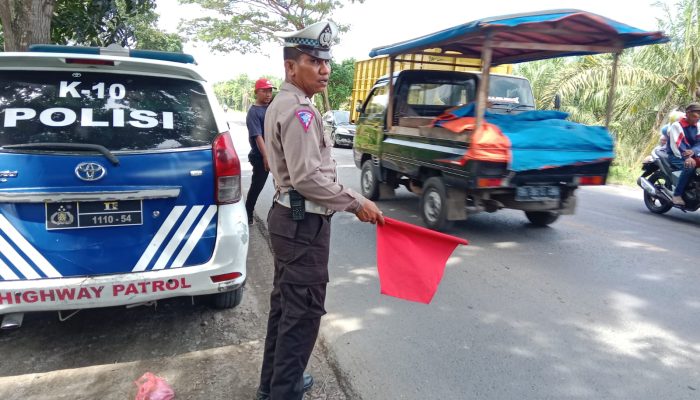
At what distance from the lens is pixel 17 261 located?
2.54 metres

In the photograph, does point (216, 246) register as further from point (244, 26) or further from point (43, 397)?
point (244, 26)

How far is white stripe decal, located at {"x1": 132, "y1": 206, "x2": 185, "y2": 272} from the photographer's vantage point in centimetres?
277

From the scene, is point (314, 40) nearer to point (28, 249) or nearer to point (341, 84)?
point (28, 249)

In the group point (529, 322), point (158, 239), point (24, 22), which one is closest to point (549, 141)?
point (529, 322)

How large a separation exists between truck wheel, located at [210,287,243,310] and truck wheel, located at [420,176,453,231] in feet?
9.71

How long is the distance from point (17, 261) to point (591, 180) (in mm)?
5394

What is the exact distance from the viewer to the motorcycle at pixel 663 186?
23.0ft

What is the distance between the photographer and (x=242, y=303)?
12.1 feet

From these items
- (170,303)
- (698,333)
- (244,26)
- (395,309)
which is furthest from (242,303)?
(244,26)

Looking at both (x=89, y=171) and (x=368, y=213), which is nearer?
(x=368, y=213)

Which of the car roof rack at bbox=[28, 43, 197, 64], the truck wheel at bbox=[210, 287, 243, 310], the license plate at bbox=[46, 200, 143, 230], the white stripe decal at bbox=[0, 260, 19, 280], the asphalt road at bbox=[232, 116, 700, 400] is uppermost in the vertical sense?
the car roof rack at bbox=[28, 43, 197, 64]

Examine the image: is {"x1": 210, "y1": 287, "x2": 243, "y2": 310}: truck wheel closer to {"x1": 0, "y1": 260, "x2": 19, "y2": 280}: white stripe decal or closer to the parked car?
{"x1": 0, "y1": 260, "x2": 19, "y2": 280}: white stripe decal

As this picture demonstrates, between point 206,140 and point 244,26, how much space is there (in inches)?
1003

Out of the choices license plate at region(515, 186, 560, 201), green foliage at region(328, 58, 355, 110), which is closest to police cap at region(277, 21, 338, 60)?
license plate at region(515, 186, 560, 201)
